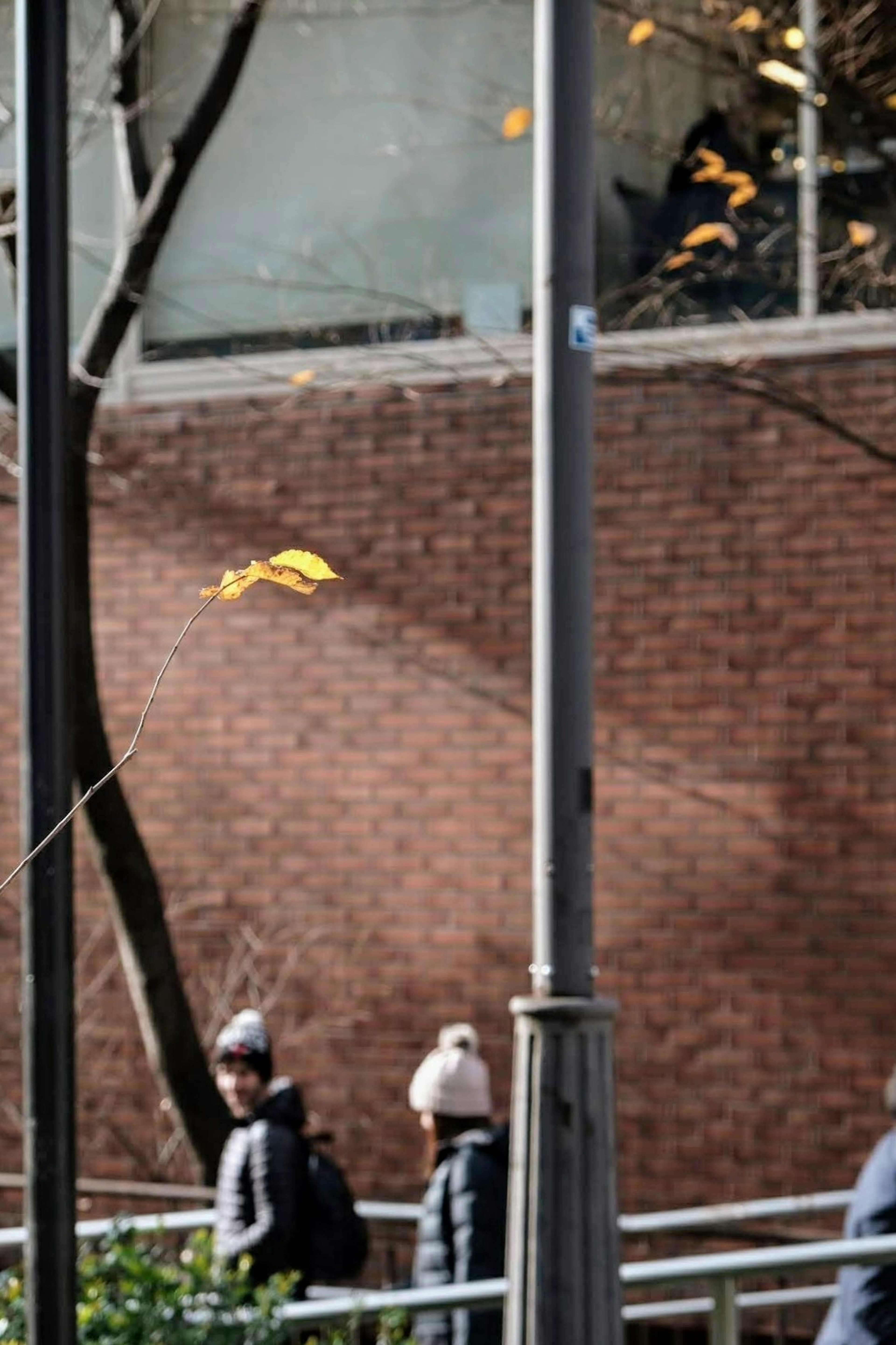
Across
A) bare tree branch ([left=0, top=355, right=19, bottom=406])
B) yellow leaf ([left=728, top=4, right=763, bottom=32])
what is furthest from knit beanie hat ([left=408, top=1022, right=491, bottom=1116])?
yellow leaf ([left=728, top=4, right=763, bottom=32])

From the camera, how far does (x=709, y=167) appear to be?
322 inches

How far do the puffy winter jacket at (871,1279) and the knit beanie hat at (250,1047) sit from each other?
68.6 inches

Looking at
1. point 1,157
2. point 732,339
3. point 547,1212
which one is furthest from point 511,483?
point 547,1212

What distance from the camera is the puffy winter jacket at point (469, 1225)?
16.9 feet

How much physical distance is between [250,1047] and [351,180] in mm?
4684

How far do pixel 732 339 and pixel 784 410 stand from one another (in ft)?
1.24

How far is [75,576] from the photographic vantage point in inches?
258

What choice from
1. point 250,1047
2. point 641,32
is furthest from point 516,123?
point 250,1047

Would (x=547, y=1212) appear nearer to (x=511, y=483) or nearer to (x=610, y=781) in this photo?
(x=610, y=781)

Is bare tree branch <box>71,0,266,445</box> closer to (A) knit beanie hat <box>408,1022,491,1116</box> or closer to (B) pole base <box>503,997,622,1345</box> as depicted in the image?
(A) knit beanie hat <box>408,1022,491,1116</box>

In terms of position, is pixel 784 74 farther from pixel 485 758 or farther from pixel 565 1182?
pixel 565 1182

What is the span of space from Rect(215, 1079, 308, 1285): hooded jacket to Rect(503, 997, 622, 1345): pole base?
5.01ft

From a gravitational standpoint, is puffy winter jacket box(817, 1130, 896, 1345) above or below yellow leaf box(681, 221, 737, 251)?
below

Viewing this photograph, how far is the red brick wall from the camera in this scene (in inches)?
317
